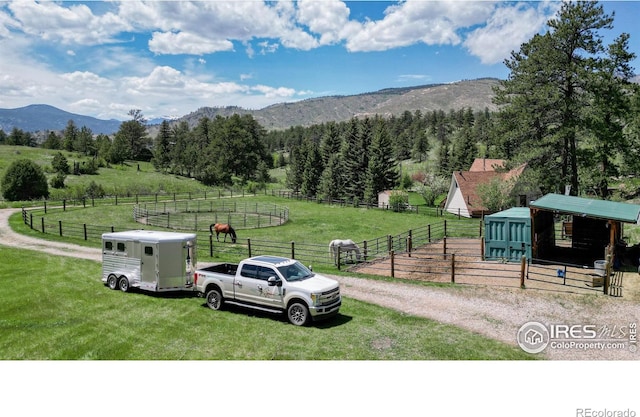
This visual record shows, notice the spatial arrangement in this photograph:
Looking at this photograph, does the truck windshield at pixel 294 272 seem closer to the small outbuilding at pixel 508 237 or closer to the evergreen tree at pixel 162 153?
the small outbuilding at pixel 508 237

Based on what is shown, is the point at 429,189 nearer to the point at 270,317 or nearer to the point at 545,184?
the point at 545,184

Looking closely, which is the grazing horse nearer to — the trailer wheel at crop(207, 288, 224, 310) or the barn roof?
the trailer wheel at crop(207, 288, 224, 310)

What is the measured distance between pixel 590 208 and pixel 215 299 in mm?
18981

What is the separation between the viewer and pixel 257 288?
14555 millimetres

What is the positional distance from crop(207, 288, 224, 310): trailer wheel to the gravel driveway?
5.38 m

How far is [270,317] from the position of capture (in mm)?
14727

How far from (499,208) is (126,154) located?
91551 millimetres

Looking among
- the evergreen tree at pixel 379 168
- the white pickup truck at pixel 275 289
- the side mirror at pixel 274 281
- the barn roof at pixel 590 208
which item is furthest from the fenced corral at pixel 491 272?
the evergreen tree at pixel 379 168

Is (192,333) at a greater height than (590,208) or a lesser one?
lesser

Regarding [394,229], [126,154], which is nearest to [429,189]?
[394,229]

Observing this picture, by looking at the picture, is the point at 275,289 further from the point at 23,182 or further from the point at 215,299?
the point at 23,182

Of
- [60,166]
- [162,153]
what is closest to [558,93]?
[60,166]

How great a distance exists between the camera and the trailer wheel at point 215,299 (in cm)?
1549

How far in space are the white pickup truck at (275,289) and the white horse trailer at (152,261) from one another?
1524mm
